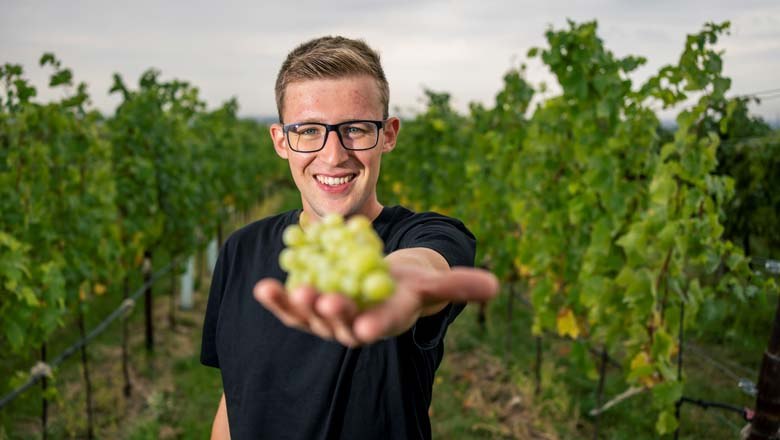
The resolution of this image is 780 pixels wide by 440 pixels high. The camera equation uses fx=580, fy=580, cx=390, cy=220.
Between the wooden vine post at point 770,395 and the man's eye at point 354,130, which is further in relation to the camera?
the wooden vine post at point 770,395

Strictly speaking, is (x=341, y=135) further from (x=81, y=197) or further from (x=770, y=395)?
(x=81, y=197)

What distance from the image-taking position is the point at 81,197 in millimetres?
5195

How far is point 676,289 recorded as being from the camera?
3.39 meters

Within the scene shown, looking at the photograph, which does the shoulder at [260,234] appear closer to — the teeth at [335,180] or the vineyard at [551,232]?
the teeth at [335,180]

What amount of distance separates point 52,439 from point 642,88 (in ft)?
18.0

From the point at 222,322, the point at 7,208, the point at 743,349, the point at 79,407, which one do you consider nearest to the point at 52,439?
the point at 79,407

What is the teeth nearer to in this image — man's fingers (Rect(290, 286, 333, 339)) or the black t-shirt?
the black t-shirt

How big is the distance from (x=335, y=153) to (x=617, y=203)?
289 cm

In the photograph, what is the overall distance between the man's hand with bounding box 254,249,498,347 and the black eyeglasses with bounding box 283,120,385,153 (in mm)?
673

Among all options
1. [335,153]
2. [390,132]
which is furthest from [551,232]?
[335,153]

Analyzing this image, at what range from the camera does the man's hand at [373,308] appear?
82 centimetres

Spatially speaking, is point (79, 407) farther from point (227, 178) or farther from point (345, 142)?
point (227, 178)

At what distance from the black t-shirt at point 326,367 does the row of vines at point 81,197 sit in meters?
2.37

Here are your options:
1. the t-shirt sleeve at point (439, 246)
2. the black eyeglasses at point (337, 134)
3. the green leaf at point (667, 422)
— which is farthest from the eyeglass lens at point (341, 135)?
the green leaf at point (667, 422)
